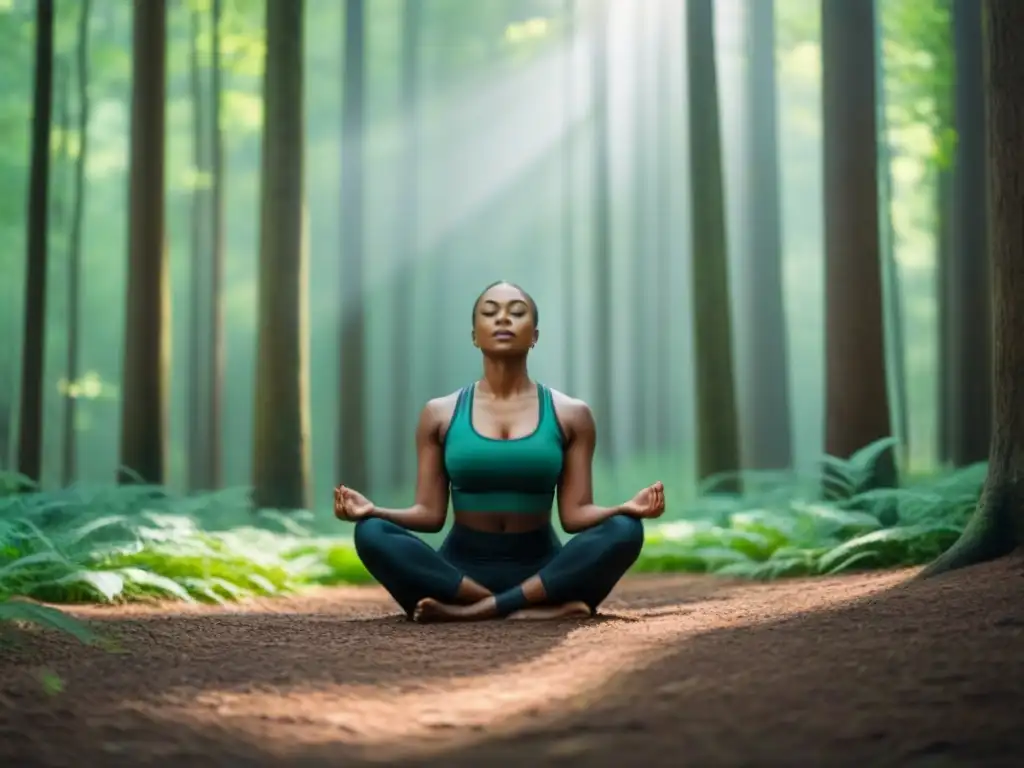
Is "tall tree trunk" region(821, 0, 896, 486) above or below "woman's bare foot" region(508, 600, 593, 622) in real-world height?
above

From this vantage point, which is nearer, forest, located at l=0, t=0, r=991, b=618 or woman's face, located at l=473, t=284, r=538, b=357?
woman's face, located at l=473, t=284, r=538, b=357

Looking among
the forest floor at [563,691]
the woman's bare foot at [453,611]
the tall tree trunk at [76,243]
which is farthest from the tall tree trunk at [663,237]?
the forest floor at [563,691]

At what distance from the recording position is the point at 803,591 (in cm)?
689

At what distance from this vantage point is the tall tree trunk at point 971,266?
13.6 metres

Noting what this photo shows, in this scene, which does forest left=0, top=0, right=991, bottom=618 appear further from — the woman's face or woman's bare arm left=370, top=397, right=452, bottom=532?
the woman's face

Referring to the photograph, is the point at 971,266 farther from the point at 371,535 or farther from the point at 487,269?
the point at 487,269

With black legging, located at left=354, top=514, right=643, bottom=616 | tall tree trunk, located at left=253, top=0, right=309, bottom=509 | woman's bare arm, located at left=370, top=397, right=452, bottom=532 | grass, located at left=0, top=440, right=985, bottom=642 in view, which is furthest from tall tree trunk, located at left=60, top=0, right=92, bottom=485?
black legging, located at left=354, top=514, right=643, bottom=616

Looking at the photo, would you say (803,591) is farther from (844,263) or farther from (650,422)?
(650,422)

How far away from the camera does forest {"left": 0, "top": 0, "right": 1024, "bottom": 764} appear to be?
28.2ft

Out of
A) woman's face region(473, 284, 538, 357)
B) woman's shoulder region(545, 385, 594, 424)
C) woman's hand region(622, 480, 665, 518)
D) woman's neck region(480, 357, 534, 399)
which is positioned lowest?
woman's hand region(622, 480, 665, 518)

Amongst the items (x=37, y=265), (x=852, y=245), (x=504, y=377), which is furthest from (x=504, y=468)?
(x=37, y=265)

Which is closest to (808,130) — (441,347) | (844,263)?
(441,347)

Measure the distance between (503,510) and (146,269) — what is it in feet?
23.3

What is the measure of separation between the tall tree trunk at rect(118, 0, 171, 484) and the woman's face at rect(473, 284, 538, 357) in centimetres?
659
